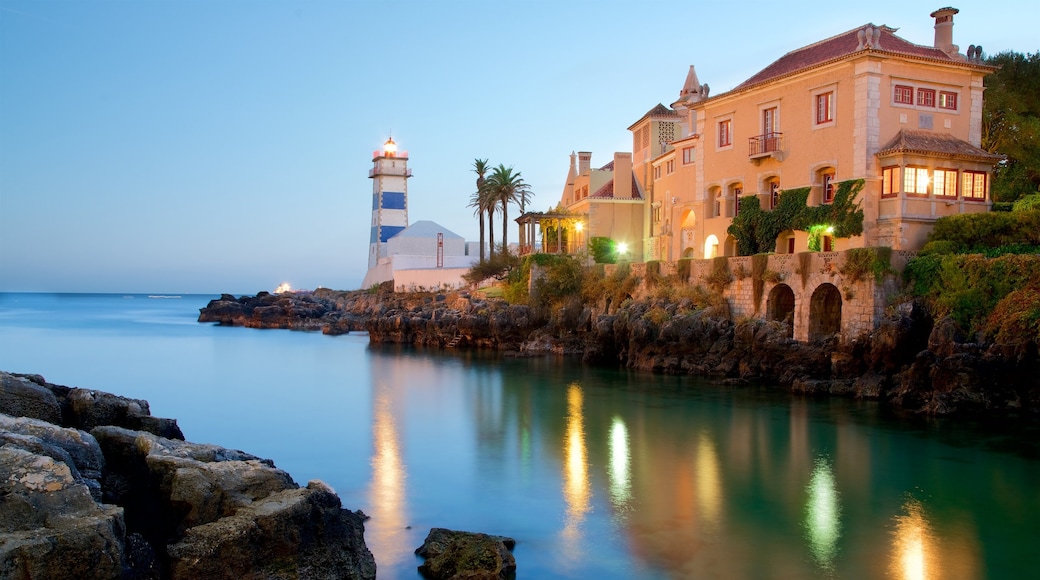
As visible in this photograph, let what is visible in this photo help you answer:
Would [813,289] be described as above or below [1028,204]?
below

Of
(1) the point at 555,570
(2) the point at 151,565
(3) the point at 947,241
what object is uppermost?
(3) the point at 947,241

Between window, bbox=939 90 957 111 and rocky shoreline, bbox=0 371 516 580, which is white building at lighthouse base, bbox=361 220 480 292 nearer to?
window, bbox=939 90 957 111

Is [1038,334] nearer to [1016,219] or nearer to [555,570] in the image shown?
[1016,219]

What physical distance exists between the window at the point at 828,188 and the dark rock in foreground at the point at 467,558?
2646 centimetres

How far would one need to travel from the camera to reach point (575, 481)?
16.1m

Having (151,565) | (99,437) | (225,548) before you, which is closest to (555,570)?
(225,548)

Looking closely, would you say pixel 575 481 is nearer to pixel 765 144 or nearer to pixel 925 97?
pixel 765 144

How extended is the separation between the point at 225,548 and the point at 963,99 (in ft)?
111

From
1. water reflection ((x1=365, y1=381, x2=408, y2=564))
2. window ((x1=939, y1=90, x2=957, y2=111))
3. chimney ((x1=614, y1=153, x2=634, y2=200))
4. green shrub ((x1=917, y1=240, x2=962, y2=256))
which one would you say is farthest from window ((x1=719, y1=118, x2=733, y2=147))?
water reflection ((x1=365, y1=381, x2=408, y2=564))

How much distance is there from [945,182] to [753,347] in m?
9.95

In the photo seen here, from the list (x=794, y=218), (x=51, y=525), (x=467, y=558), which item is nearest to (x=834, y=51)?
(x=794, y=218)

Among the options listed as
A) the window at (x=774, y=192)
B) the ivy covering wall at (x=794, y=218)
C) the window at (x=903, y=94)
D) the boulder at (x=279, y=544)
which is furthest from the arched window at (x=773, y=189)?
the boulder at (x=279, y=544)

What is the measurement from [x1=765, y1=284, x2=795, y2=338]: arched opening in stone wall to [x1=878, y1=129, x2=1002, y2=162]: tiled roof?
625 cm

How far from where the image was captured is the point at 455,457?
18672mm
